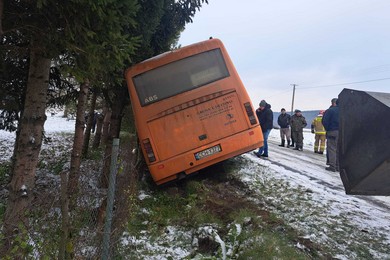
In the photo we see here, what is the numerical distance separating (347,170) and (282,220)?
3.73 feet

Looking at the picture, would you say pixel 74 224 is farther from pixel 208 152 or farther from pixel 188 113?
pixel 188 113

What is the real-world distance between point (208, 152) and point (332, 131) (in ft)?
13.1

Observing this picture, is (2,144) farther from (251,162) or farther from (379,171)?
(379,171)

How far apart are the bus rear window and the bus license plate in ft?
4.35

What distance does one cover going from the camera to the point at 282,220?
4637mm

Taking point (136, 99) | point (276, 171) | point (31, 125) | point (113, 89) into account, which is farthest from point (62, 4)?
point (276, 171)

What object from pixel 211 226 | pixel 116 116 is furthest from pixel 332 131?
pixel 116 116

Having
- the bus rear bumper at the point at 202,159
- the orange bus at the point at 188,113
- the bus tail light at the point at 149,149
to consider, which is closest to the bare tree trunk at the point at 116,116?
the orange bus at the point at 188,113

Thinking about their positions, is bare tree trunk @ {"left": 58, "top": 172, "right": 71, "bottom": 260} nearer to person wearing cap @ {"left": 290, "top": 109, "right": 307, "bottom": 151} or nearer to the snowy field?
the snowy field

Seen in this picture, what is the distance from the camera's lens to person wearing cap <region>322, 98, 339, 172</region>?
8.52 metres

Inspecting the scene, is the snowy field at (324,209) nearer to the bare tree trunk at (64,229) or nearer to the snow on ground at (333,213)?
the snow on ground at (333,213)

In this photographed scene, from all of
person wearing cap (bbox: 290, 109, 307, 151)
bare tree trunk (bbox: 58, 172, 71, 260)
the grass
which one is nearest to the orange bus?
the grass

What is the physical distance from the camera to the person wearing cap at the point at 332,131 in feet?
28.0

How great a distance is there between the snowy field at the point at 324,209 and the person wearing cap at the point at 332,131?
73cm
